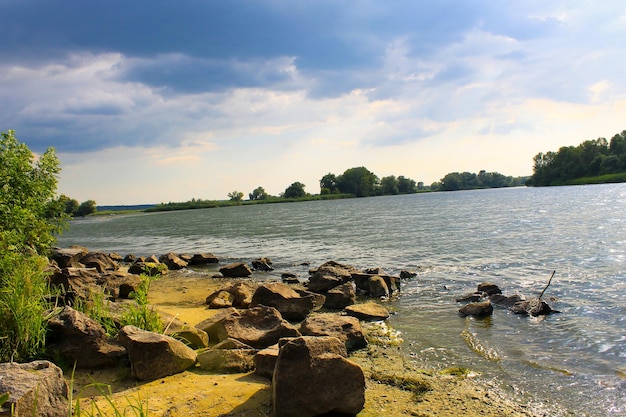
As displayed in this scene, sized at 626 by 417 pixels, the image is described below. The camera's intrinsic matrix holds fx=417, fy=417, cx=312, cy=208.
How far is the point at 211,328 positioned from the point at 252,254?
69.2 ft

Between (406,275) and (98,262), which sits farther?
(98,262)

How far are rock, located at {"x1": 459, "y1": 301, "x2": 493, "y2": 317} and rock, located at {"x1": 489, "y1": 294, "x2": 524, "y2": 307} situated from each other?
3.91ft

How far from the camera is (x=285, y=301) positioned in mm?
12719

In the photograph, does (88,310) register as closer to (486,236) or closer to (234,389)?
(234,389)

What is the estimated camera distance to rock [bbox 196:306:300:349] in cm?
926

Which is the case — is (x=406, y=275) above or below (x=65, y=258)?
below

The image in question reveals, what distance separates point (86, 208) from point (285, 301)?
195592mm

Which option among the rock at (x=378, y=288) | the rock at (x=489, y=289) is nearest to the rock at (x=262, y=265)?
the rock at (x=378, y=288)

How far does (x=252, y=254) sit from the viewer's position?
30844mm

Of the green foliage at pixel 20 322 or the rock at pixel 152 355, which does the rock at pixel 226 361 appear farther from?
the green foliage at pixel 20 322

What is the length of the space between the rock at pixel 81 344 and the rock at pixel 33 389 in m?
1.95

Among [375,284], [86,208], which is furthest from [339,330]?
[86,208]

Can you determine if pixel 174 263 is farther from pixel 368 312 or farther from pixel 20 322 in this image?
pixel 20 322

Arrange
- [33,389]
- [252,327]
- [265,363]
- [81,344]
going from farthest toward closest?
[252,327] < [81,344] < [265,363] < [33,389]
